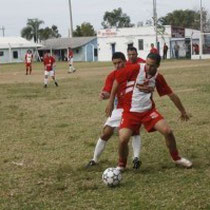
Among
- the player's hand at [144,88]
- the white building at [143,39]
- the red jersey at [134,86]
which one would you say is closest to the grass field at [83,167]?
the red jersey at [134,86]

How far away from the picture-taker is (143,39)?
66562 mm

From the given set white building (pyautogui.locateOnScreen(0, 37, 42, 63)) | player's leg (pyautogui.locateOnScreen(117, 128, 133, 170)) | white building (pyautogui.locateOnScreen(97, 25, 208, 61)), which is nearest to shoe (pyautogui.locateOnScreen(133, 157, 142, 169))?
player's leg (pyautogui.locateOnScreen(117, 128, 133, 170))

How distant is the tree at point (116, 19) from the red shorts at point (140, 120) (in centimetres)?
10954

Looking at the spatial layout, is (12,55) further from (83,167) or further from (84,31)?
(83,167)

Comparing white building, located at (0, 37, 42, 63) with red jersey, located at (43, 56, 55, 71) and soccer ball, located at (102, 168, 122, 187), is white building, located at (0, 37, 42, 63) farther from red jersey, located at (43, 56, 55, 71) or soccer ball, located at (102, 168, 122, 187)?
soccer ball, located at (102, 168, 122, 187)

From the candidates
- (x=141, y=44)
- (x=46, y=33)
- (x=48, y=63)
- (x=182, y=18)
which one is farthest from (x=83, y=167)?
(x=46, y=33)

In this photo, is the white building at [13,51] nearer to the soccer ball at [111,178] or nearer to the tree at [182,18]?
the tree at [182,18]

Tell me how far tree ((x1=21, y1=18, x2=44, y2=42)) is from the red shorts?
105517 mm

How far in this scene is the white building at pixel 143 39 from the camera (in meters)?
63.8

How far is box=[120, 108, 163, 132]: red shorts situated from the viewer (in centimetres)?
690

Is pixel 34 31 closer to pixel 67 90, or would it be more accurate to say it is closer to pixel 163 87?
pixel 67 90

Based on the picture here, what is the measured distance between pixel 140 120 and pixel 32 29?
357 feet

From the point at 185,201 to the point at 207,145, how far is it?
308cm

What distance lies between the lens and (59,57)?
275ft
